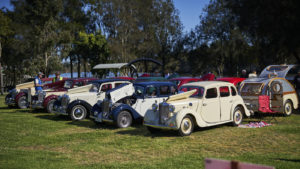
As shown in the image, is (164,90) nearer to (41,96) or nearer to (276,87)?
(276,87)

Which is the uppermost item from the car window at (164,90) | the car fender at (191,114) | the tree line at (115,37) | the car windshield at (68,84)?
the tree line at (115,37)

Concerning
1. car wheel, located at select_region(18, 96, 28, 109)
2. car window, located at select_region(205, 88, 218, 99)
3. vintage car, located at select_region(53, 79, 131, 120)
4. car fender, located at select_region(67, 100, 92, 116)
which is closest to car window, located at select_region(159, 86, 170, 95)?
car window, located at select_region(205, 88, 218, 99)

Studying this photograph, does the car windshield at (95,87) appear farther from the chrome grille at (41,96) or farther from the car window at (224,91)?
the car window at (224,91)

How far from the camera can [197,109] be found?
891cm

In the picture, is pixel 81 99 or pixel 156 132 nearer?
pixel 156 132

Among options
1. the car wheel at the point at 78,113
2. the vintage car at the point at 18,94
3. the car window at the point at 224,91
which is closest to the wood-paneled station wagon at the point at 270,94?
the car window at the point at 224,91

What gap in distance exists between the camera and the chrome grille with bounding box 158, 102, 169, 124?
28.1 feet

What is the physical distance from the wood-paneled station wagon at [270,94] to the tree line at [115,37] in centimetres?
2096

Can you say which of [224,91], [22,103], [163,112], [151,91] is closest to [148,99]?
[151,91]

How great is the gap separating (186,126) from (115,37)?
110 ft

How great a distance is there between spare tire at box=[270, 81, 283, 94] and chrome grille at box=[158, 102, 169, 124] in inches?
239

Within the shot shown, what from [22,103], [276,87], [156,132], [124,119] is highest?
[276,87]

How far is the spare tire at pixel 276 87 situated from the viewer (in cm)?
1225

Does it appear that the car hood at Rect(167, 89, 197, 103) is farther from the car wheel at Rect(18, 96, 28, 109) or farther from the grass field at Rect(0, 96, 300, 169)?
Result: the car wheel at Rect(18, 96, 28, 109)
